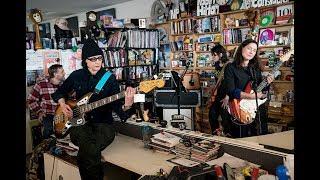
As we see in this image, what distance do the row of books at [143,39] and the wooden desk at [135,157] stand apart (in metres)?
3.24

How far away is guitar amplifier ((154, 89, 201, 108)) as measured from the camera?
508 cm

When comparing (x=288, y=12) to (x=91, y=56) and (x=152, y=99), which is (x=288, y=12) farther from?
(x=91, y=56)

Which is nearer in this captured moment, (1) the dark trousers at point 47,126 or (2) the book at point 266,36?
(1) the dark trousers at point 47,126

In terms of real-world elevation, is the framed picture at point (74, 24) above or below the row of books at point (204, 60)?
above

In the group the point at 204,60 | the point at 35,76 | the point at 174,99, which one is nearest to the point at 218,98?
the point at 174,99

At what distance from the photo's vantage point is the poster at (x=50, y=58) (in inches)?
173

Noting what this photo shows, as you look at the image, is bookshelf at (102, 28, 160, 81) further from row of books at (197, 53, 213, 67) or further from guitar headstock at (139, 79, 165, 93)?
guitar headstock at (139, 79, 165, 93)

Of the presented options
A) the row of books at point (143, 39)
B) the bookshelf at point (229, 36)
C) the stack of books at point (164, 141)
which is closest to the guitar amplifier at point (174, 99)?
the bookshelf at point (229, 36)

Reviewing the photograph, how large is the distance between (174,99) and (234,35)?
152 centimetres

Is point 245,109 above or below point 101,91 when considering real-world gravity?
below

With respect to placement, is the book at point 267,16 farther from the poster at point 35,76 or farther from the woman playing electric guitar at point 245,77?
the poster at point 35,76

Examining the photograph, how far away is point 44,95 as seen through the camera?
3.97 metres

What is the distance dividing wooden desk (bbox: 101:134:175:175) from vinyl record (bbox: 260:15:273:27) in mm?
3129

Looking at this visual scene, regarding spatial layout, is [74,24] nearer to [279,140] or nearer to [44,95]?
[44,95]
